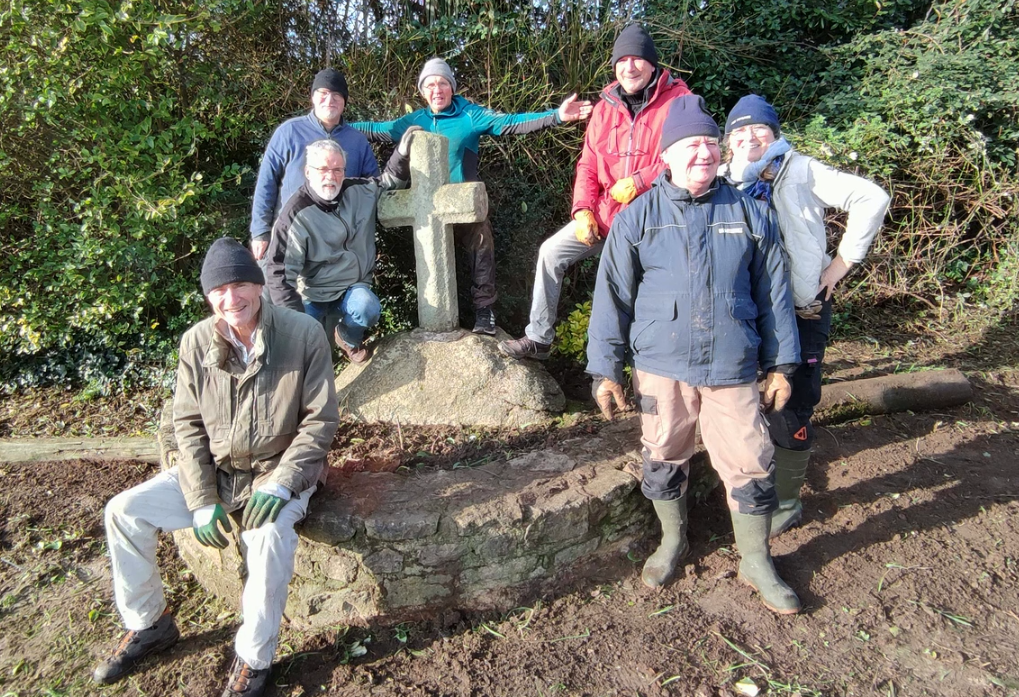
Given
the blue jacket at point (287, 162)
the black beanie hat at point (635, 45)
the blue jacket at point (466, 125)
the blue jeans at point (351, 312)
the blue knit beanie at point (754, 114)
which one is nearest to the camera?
the blue knit beanie at point (754, 114)

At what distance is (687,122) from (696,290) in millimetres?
612

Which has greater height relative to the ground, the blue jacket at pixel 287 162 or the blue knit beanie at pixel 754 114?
the blue knit beanie at pixel 754 114

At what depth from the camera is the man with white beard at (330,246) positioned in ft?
11.9

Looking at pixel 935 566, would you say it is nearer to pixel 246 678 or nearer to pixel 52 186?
pixel 246 678

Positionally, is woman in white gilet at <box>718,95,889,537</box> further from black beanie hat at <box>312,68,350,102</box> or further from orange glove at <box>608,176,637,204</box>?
black beanie hat at <box>312,68,350,102</box>

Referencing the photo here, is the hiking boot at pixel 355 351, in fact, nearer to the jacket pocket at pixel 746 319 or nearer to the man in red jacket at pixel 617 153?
the man in red jacket at pixel 617 153

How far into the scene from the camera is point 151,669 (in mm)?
2777

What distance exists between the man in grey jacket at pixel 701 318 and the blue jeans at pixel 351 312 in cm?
147

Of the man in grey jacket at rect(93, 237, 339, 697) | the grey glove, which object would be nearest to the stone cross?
the man in grey jacket at rect(93, 237, 339, 697)

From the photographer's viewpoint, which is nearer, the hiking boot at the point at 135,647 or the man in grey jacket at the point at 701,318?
the man in grey jacket at the point at 701,318

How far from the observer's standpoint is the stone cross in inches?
157

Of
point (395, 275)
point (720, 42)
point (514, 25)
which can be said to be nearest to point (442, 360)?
point (395, 275)

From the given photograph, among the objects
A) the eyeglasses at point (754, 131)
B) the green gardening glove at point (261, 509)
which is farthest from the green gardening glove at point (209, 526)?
the eyeglasses at point (754, 131)

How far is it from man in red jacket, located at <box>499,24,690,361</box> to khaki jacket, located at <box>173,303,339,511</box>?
Result: 156cm
